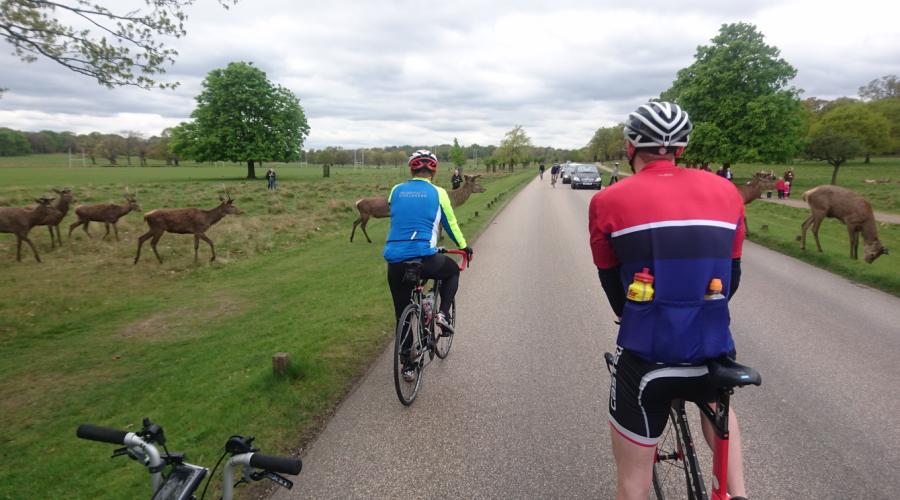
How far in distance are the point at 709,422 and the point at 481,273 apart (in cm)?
776

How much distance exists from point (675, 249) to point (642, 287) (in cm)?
19

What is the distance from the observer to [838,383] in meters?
4.79

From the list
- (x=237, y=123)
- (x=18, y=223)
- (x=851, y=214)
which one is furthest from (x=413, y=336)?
(x=237, y=123)

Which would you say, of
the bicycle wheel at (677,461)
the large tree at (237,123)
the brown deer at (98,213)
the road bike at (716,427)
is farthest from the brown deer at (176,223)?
the large tree at (237,123)

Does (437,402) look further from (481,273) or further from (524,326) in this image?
(481,273)

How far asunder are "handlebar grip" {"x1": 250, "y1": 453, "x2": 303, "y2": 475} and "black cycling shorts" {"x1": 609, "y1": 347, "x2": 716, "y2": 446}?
4.52ft

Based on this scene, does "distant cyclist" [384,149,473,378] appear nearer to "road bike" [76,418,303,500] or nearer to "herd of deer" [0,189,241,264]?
"road bike" [76,418,303,500]

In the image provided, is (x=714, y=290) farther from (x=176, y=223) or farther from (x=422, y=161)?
(x=176, y=223)

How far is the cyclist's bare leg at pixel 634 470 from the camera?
206cm

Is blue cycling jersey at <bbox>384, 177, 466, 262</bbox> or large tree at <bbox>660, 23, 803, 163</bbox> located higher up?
large tree at <bbox>660, 23, 803, 163</bbox>

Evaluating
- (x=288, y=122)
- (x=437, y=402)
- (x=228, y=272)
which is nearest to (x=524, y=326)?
(x=437, y=402)

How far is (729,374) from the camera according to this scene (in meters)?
1.92

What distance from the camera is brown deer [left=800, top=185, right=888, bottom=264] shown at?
10.9 meters

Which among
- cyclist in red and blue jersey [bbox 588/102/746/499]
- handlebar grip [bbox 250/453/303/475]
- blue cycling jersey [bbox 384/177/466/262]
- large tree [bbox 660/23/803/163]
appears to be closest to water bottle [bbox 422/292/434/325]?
blue cycling jersey [bbox 384/177/466/262]
